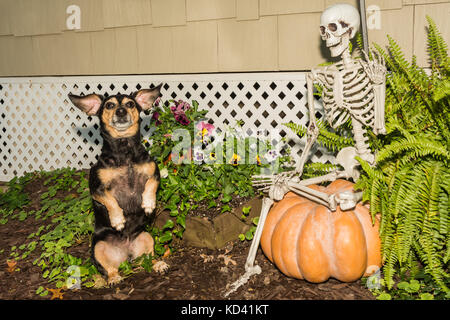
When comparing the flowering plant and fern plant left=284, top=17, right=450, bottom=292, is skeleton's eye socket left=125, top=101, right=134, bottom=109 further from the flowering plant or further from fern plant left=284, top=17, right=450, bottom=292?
fern plant left=284, top=17, right=450, bottom=292

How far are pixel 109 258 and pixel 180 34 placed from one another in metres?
3.00

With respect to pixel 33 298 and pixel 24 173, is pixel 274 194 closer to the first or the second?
pixel 33 298

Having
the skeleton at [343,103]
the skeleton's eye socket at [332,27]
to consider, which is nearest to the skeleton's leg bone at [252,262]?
the skeleton at [343,103]

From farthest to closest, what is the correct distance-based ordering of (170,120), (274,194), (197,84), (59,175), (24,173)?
1. (24,173)
2. (59,175)
3. (197,84)
4. (170,120)
5. (274,194)

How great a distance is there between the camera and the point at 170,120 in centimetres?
469

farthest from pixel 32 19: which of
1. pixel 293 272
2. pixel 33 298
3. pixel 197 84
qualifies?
pixel 293 272

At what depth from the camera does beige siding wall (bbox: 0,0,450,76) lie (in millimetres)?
4309

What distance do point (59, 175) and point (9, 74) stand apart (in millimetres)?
1857

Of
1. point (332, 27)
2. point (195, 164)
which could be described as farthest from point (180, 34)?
point (332, 27)

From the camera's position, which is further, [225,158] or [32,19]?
[32,19]

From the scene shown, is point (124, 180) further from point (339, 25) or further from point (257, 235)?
point (339, 25)

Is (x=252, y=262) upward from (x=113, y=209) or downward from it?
downward

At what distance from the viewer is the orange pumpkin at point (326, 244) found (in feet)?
9.90

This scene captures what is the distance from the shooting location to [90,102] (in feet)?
11.3
